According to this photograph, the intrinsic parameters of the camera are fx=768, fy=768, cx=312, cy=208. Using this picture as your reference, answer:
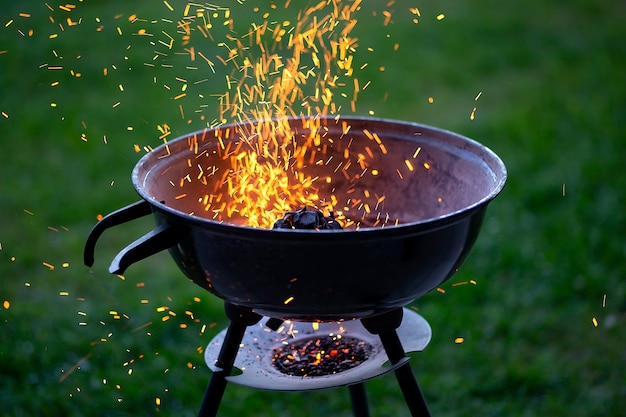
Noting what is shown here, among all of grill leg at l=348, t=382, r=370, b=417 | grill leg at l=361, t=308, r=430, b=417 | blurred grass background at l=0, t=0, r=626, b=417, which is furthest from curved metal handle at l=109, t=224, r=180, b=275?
blurred grass background at l=0, t=0, r=626, b=417

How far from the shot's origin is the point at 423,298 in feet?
12.8

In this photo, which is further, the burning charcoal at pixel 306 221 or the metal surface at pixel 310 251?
the burning charcoal at pixel 306 221

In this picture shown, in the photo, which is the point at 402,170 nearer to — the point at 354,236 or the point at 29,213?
the point at 354,236

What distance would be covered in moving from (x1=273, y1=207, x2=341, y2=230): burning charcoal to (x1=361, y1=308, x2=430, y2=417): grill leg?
0.95ft

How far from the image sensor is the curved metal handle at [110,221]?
200cm

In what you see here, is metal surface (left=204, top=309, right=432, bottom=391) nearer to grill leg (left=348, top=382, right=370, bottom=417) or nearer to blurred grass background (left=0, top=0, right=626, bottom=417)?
grill leg (left=348, top=382, right=370, bottom=417)

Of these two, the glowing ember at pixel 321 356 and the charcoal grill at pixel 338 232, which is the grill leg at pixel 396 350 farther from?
the glowing ember at pixel 321 356

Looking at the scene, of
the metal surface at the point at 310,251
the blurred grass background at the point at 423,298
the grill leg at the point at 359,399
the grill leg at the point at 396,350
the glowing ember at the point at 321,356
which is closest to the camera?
the metal surface at the point at 310,251

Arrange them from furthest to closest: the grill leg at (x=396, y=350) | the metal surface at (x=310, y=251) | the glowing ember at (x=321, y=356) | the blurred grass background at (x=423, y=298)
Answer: the blurred grass background at (x=423, y=298)
the glowing ember at (x=321, y=356)
the grill leg at (x=396, y=350)
the metal surface at (x=310, y=251)

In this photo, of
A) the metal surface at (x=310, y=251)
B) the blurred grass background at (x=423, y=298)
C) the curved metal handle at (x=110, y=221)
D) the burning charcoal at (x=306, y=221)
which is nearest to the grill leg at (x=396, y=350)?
the metal surface at (x=310, y=251)

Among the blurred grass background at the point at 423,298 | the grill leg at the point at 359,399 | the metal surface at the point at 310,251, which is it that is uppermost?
the metal surface at the point at 310,251

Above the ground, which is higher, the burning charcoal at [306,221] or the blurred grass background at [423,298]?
the burning charcoal at [306,221]

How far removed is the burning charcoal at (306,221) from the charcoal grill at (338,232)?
216mm

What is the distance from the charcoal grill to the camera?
Answer: 1717mm
